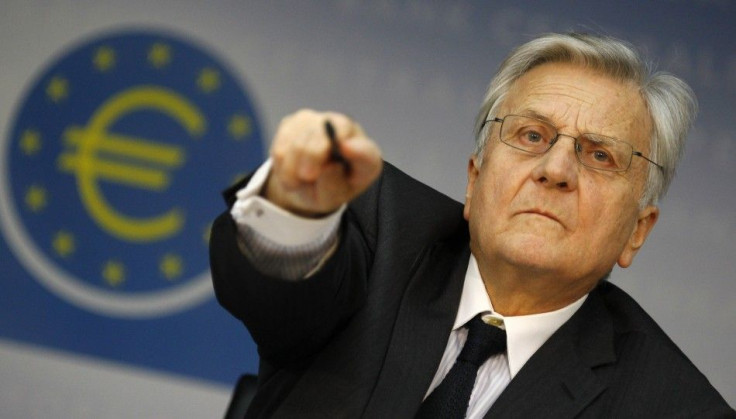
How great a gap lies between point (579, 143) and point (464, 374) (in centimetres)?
49

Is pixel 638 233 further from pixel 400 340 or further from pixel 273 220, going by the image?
pixel 273 220

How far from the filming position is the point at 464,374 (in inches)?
75.3

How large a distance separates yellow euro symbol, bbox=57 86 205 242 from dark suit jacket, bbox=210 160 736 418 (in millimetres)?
1695

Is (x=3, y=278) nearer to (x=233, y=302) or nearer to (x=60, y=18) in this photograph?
(x=60, y=18)

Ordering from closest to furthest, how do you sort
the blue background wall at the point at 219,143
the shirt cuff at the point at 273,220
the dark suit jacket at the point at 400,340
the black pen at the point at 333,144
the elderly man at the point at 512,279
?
1. the black pen at the point at 333,144
2. the shirt cuff at the point at 273,220
3. the dark suit jacket at the point at 400,340
4. the elderly man at the point at 512,279
5. the blue background wall at the point at 219,143

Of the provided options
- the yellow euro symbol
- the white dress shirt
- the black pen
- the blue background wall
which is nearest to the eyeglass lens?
the white dress shirt

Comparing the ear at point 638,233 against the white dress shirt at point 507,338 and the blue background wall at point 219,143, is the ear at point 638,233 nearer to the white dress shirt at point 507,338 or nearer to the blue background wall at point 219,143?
the white dress shirt at point 507,338

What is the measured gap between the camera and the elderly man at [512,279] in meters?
1.81

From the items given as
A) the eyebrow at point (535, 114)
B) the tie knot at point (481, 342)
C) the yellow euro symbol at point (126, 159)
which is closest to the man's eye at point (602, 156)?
the eyebrow at point (535, 114)

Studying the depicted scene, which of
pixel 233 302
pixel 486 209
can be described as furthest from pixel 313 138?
pixel 486 209

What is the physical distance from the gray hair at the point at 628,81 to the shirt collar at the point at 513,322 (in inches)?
11.1

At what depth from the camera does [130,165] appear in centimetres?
361

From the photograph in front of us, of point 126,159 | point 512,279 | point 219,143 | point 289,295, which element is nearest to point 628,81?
point 512,279

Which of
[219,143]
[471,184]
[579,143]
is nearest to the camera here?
[579,143]
